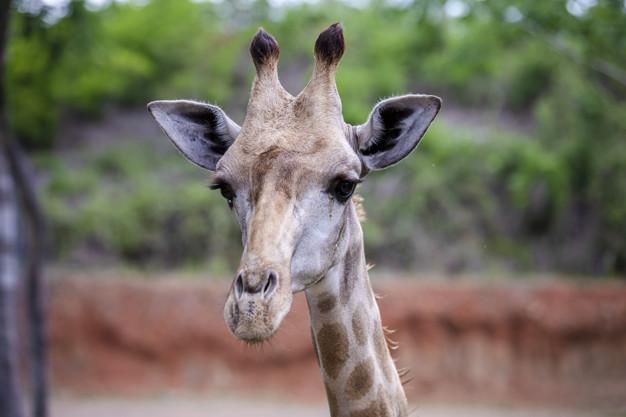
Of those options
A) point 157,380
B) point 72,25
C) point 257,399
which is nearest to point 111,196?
point 157,380

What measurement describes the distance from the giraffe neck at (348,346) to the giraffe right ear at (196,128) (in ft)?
3.19

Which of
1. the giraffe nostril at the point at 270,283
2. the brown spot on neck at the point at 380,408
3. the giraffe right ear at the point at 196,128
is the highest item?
the giraffe right ear at the point at 196,128

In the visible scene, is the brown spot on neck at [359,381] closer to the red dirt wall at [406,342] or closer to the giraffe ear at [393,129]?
the giraffe ear at [393,129]

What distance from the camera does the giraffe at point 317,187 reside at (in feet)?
10.6

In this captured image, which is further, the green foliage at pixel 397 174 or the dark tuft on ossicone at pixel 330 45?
the green foliage at pixel 397 174

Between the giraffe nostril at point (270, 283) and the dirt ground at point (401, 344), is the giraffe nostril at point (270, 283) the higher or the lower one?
the lower one

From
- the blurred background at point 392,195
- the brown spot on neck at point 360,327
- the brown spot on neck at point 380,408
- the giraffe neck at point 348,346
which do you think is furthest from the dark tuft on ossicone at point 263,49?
the blurred background at point 392,195

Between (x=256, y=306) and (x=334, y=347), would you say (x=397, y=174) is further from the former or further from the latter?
(x=256, y=306)

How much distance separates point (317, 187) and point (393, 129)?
2.61 ft

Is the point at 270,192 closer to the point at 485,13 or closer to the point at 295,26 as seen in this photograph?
the point at 485,13

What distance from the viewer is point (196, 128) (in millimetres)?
4160

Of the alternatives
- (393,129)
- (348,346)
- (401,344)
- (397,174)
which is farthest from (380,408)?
(397,174)

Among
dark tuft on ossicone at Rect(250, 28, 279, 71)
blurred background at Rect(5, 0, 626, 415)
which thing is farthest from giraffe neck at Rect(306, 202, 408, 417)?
blurred background at Rect(5, 0, 626, 415)

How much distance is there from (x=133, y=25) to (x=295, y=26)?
6520 millimetres
